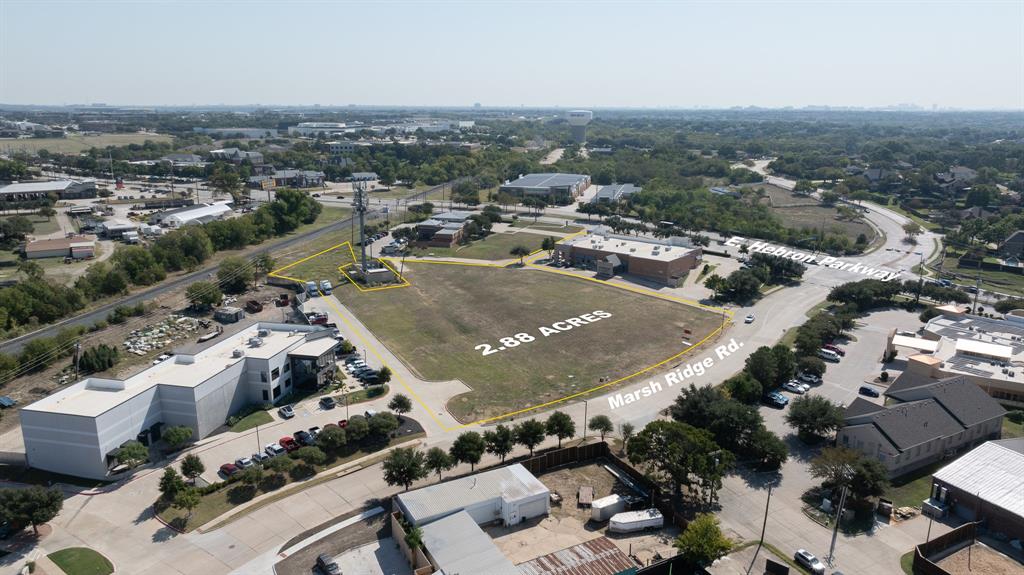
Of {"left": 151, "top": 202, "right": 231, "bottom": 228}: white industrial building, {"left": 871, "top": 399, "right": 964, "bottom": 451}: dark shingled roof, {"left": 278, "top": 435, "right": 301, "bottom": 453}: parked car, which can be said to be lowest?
{"left": 278, "top": 435, "right": 301, "bottom": 453}: parked car

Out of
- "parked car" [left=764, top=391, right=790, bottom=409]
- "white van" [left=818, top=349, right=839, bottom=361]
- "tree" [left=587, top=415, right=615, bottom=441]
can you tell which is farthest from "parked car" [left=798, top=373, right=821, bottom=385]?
"tree" [left=587, top=415, right=615, bottom=441]

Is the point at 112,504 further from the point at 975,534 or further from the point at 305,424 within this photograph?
the point at 975,534

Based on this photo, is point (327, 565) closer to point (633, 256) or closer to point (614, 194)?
point (633, 256)

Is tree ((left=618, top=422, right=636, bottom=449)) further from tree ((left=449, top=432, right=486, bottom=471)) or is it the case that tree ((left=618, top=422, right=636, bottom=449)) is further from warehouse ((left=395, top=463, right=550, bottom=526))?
tree ((left=449, top=432, right=486, bottom=471))

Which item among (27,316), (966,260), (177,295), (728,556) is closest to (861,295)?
(966,260)

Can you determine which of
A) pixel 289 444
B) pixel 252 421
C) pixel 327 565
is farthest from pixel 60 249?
pixel 327 565

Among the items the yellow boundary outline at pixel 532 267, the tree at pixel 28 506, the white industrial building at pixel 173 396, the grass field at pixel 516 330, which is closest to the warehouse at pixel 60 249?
the yellow boundary outline at pixel 532 267
